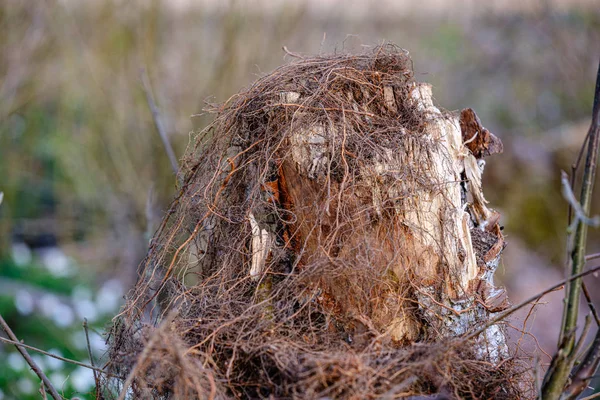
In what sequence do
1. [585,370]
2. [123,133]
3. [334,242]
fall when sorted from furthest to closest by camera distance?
[123,133], [334,242], [585,370]

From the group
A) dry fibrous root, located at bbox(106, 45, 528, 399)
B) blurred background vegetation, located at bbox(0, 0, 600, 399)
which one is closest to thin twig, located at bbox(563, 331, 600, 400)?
dry fibrous root, located at bbox(106, 45, 528, 399)

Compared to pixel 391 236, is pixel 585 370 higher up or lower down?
lower down

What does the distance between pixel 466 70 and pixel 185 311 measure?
27.0ft

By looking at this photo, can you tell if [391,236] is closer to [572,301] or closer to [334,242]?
[334,242]

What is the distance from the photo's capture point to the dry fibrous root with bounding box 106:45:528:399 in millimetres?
1359

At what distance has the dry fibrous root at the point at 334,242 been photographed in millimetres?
1359

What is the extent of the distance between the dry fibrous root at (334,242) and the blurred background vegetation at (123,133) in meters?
1.81

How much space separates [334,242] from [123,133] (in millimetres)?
3840

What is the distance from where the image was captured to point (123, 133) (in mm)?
4863

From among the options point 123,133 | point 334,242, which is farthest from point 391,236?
point 123,133

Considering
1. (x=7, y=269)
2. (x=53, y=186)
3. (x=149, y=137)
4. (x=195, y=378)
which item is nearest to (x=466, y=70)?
(x=149, y=137)

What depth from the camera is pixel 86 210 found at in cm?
598

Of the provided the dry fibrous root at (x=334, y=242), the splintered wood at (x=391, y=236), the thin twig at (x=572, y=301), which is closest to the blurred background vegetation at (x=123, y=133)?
the dry fibrous root at (x=334, y=242)

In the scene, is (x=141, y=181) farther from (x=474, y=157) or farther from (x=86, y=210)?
(x=474, y=157)
